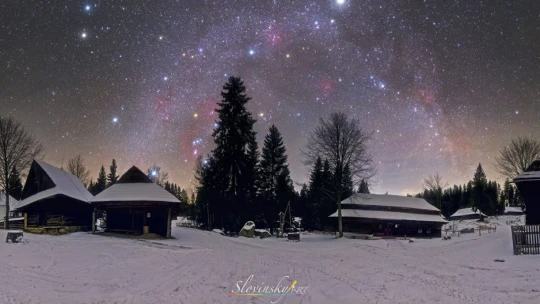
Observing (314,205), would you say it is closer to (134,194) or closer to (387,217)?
(387,217)

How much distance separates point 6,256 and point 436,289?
785 inches

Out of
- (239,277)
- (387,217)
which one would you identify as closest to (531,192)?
(387,217)

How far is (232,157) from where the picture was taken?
4944cm

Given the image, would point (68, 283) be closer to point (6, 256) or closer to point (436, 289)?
point (6, 256)

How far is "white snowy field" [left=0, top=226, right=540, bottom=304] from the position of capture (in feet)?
39.1

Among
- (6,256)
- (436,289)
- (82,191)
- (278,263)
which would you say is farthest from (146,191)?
(436,289)

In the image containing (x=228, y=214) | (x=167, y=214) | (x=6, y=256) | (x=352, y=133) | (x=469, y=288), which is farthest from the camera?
(x=228, y=214)

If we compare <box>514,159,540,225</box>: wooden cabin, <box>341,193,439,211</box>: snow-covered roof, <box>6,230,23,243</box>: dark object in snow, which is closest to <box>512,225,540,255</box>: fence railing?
<box>514,159,540,225</box>: wooden cabin

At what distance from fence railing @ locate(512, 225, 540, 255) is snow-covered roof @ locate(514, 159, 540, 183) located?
912cm

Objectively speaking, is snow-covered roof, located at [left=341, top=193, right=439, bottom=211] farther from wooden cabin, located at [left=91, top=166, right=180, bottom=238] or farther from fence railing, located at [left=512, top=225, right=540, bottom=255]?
fence railing, located at [left=512, top=225, right=540, bottom=255]

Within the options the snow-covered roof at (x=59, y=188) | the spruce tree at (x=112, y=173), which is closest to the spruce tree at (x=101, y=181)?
the spruce tree at (x=112, y=173)

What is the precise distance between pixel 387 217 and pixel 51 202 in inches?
1642

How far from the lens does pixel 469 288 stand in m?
13.4

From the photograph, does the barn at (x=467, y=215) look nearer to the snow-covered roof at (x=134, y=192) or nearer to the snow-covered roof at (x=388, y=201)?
the snow-covered roof at (x=388, y=201)
